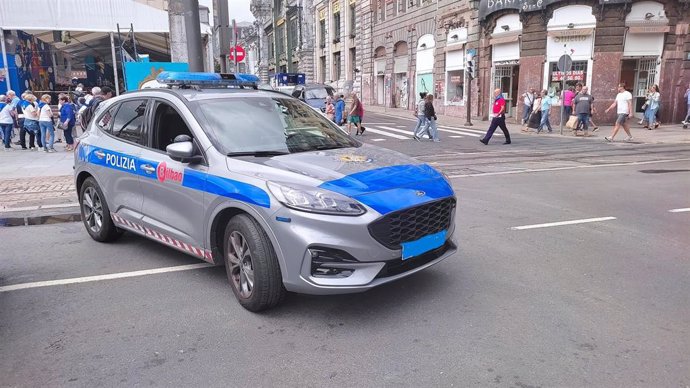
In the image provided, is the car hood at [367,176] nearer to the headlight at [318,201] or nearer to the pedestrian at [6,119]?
the headlight at [318,201]

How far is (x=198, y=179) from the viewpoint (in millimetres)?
4434

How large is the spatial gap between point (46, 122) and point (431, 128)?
11680 mm

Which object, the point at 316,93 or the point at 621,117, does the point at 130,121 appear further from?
the point at 316,93

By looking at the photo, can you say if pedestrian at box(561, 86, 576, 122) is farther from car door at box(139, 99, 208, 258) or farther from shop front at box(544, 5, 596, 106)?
car door at box(139, 99, 208, 258)

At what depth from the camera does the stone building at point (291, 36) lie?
59.0 metres

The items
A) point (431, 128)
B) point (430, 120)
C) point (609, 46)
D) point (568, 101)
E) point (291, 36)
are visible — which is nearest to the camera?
point (430, 120)

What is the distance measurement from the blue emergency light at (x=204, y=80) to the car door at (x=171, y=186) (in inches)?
18.8

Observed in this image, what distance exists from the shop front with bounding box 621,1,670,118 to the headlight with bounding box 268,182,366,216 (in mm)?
21958

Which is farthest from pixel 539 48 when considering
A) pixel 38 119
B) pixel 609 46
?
pixel 38 119

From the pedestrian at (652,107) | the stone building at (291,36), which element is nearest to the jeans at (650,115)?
the pedestrian at (652,107)

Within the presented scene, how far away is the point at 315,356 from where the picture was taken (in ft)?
11.5

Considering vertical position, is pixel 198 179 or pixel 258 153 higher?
pixel 258 153

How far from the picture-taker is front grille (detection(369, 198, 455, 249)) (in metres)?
3.78

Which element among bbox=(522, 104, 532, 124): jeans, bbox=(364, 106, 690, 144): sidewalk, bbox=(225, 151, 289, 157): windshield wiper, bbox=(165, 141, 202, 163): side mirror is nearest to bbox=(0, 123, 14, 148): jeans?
bbox=(165, 141, 202, 163): side mirror
